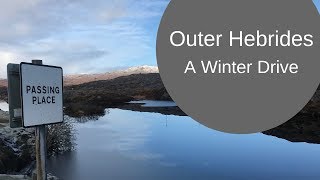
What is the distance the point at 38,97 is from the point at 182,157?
2232cm

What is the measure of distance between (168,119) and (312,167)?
28428 millimetres

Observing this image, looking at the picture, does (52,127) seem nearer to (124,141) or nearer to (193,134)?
(124,141)

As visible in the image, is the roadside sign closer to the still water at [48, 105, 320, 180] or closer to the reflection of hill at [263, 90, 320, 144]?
the still water at [48, 105, 320, 180]

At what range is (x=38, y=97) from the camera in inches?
230

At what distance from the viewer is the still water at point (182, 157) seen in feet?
75.3

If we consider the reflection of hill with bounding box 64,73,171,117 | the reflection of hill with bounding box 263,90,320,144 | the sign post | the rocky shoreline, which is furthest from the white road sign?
the reflection of hill with bounding box 64,73,171,117

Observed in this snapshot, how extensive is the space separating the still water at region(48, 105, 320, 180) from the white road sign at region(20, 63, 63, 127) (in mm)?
16579

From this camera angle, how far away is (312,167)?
2416 centimetres

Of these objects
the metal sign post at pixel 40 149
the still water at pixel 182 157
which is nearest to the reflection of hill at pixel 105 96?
the still water at pixel 182 157

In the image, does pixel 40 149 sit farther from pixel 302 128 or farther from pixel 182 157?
pixel 302 128

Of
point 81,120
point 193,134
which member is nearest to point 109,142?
point 193,134

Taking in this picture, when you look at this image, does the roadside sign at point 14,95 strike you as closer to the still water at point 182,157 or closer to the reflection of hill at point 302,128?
the still water at point 182,157

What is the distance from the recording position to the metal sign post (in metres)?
6.01

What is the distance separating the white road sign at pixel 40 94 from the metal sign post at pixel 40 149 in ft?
0.48
